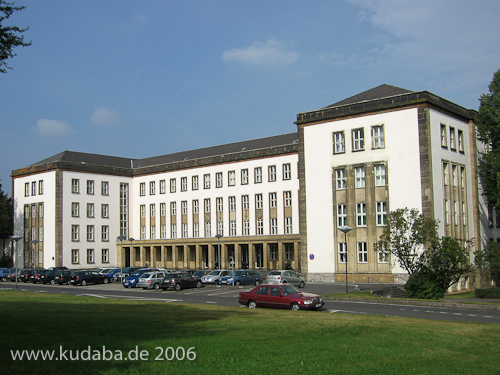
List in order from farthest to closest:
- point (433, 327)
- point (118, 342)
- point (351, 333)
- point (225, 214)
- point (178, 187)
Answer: point (178, 187) → point (225, 214) → point (433, 327) → point (351, 333) → point (118, 342)

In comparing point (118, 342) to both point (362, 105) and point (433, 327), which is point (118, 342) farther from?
point (362, 105)

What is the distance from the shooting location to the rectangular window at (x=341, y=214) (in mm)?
48469

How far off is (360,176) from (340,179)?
186cm

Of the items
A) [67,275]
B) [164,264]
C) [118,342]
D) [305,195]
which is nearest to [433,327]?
[118,342]

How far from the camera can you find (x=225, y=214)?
236 feet

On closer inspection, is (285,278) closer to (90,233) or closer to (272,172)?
(272,172)

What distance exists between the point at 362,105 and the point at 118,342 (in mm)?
39280

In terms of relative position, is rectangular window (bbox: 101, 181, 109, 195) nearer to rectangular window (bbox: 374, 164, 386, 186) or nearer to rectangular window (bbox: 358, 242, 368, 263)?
rectangular window (bbox: 358, 242, 368, 263)

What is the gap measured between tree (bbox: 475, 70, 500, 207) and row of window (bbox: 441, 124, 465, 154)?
1803 millimetres

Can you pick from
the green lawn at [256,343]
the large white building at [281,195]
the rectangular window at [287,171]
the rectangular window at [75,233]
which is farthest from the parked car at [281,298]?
the rectangular window at [75,233]

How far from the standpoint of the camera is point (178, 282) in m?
43.8

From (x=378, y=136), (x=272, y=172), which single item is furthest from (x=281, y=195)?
(x=378, y=136)

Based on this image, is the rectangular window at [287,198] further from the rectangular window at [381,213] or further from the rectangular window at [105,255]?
the rectangular window at [105,255]

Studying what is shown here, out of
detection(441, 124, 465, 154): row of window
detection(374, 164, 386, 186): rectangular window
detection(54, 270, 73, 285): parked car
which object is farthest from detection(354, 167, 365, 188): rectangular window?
detection(54, 270, 73, 285): parked car
